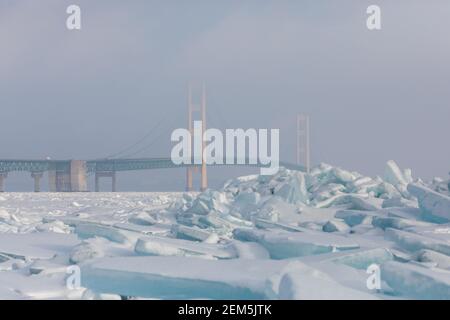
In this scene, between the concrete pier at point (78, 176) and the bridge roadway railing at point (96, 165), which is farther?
the bridge roadway railing at point (96, 165)

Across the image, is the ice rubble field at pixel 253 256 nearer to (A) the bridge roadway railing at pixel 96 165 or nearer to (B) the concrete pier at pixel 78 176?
(B) the concrete pier at pixel 78 176

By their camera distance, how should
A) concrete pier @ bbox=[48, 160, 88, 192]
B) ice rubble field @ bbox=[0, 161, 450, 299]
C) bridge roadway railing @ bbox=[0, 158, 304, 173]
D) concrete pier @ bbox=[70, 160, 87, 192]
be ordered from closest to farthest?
ice rubble field @ bbox=[0, 161, 450, 299] < concrete pier @ bbox=[70, 160, 87, 192] < concrete pier @ bbox=[48, 160, 88, 192] < bridge roadway railing @ bbox=[0, 158, 304, 173]

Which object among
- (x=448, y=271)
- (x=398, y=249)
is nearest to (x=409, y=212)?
(x=398, y=249)

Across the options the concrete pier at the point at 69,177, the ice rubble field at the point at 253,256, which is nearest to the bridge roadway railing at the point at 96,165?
the concrete pier at the point at 69,177

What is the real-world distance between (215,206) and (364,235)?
2.05 metres

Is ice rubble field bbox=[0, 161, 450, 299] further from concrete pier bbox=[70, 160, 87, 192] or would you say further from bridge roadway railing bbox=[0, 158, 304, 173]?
bridge roadway railing bbox=[0, 158, 304, 173]

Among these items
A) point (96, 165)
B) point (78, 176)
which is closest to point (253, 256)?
point (78, 176)

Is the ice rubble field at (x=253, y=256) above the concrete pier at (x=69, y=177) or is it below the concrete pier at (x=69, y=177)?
above

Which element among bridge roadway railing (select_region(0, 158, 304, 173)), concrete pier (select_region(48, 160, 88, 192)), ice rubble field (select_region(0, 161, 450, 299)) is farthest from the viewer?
bridge roadway railing (select_region(0, 158, 304, 173))

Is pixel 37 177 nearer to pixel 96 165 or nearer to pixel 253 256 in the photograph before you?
pixel 96 165

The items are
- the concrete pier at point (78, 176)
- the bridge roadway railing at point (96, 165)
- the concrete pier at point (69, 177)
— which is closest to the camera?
the concrete pier at point (78, 176)

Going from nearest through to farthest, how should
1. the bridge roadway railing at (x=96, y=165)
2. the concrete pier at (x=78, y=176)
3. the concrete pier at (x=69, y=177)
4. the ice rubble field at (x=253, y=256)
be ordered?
the ice rubble field at (x=253, y=256) → the concrete pier at (x=78, y=176) → the concrete pier at (x=69, y=177) → the bridge roadway railing at (x=96, y=165)

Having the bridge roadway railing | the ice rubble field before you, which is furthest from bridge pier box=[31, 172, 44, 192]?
the ice rubble field

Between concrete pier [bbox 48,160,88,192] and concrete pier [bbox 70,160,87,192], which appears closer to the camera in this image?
concrete pier [bbox 70,160,87,192]
